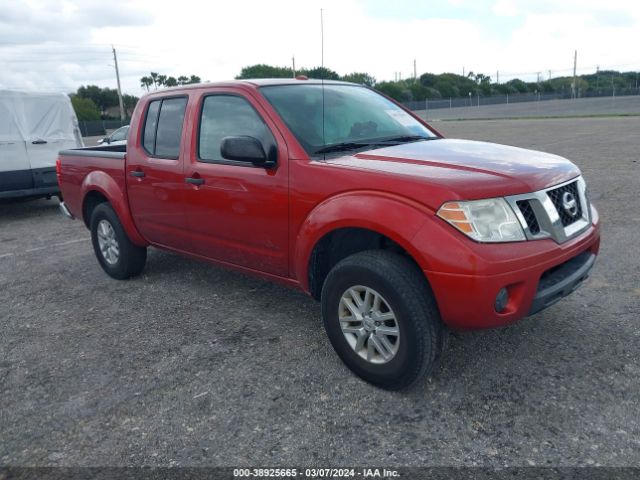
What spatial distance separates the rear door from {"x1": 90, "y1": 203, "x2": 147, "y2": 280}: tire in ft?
1.13

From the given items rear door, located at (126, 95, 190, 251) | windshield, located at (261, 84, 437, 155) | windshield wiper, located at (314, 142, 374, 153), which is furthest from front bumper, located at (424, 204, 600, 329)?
rear door, located at (126, 95, 190, 251)

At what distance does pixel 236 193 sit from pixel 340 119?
90 centimetres

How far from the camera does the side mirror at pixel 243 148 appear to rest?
3566mm

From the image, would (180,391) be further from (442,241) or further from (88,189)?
(88,189)

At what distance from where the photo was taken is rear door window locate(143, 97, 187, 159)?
458 centimetres

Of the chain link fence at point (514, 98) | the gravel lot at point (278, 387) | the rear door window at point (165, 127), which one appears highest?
the chain link fence at point (514, 98)

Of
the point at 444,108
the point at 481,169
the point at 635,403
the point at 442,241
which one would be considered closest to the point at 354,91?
the point at 481,169

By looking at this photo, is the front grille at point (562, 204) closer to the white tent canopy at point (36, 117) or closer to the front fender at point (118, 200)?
the front fender at point (118, 200)

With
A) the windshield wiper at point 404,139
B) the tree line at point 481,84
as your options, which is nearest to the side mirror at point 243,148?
the windshield wiper at point 404,139

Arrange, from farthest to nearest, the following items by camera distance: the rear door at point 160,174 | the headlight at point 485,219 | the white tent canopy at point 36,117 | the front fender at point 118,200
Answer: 1. the white tent canopy at point 36,117
2. the front fender at point 118,200
3. the rear door at point 160,174
4. the headlight at point 485,219

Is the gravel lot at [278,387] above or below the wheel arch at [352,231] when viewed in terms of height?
below

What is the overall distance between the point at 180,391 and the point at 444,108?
211ft

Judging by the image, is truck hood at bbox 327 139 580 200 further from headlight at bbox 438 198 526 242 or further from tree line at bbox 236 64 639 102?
tree line at bbox 236 64 639 102

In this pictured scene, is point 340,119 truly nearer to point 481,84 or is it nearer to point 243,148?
point 243,148
